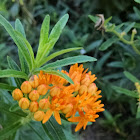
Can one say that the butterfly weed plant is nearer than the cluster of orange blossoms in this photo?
No

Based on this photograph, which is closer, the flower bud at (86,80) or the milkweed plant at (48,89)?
the milkweed plant at (48,89)

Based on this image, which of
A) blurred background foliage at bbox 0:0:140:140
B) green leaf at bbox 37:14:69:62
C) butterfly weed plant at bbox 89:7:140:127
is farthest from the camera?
blurred background foliage at bbox 0:0:140:140

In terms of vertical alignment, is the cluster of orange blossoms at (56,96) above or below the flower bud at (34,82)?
Result: below

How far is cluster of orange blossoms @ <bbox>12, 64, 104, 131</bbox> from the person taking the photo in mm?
1495

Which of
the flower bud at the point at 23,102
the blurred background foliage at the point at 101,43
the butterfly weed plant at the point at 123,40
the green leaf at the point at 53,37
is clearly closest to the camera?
the flower bud at the point at 23,102

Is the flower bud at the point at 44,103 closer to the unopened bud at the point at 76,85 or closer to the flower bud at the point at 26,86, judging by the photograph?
the flower bud at the point at 26,86

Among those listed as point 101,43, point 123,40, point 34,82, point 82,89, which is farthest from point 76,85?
point 101,43

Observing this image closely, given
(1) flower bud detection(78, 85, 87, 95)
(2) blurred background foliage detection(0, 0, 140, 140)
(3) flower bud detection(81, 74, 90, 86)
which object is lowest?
(2) blurred background foliage detection(0, 0, 140, 140)

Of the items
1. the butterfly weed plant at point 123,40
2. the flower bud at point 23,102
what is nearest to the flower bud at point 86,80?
the flower bud at point 23,102

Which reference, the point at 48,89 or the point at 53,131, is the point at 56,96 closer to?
the point at 48,89

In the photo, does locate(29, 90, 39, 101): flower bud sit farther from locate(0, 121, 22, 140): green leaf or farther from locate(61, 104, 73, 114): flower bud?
locate(0, 121, 22, 140): green leaf

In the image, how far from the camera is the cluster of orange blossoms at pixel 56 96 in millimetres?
1495

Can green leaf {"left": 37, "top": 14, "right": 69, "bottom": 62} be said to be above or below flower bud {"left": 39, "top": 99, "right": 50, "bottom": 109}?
above

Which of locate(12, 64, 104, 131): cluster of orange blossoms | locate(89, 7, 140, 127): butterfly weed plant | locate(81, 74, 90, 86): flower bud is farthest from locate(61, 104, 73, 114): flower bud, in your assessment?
locate(89, 7, 140, 127): butterfly weed plant
